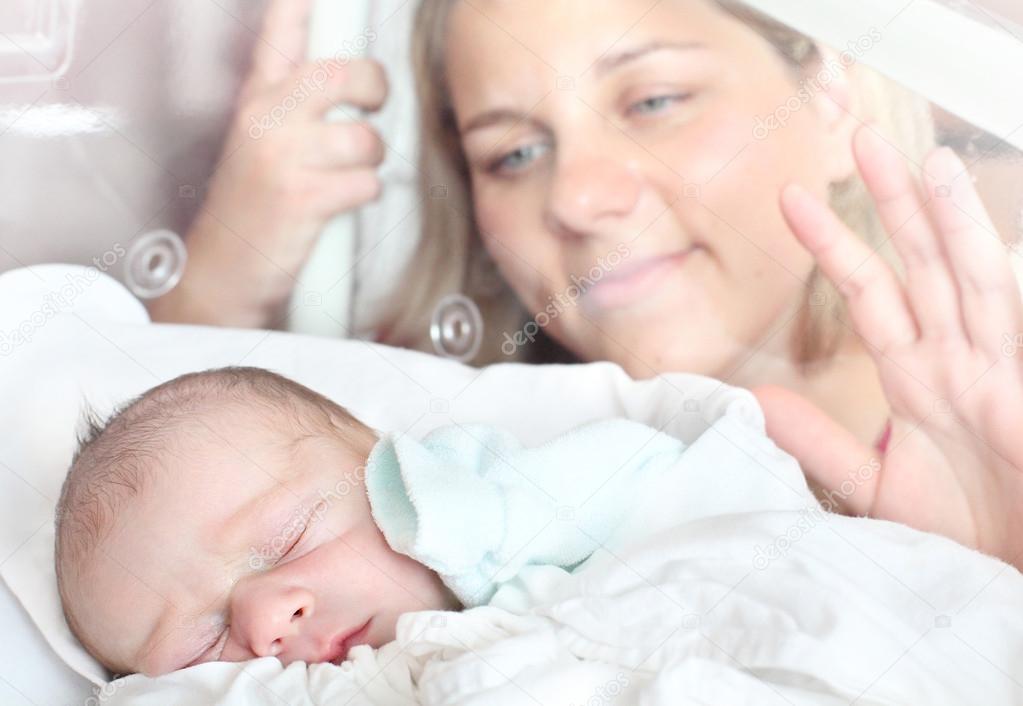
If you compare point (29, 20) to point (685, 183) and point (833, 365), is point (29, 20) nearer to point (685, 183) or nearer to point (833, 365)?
point (685, 183)

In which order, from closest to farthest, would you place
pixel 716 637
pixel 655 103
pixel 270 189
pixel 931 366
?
pixel 716 637, pixel 931 366, pixel 655 103, pixel 270 189

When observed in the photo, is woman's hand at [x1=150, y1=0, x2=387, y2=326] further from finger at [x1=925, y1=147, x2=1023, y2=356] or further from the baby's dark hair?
finger at [x1=925, y1=147, x2=1023, y2=356]

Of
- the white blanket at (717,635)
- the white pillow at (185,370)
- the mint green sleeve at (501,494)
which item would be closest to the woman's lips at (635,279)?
the white pillow at (185,370)

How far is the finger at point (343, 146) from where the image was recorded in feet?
4.75

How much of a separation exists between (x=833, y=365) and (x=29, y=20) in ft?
3.32

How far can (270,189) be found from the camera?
1.43m

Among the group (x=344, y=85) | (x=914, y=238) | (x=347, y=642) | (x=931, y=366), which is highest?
(x=344, y=85)

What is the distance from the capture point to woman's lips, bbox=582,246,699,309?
1338 mm

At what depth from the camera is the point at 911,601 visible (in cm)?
86

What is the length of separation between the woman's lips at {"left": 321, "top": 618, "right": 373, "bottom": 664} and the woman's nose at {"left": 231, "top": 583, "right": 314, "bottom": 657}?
0.03 m

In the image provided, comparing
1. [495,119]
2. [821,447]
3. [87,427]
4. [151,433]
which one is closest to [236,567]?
[151,433]

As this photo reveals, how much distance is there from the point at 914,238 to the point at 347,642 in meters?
0.65

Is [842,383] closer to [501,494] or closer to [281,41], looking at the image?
[501,494]

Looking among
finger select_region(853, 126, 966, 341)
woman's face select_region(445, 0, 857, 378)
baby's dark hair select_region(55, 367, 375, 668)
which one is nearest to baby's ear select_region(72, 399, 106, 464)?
baby's dark hair select_region(55, 367, 375, 668)
